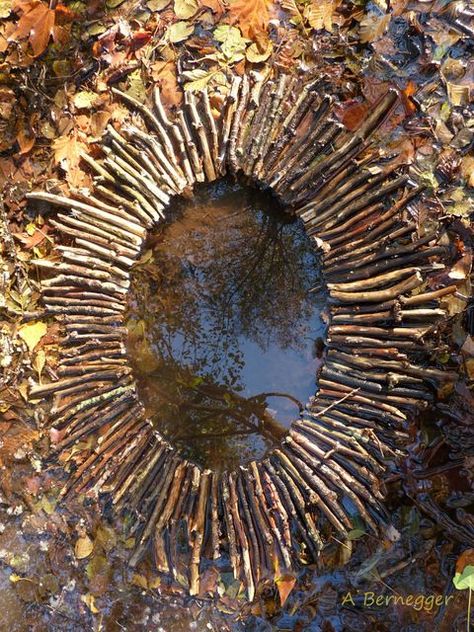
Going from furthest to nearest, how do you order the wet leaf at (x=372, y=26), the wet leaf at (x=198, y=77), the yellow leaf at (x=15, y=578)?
1. the yellow leaf at (x=15, y=578)
2. the wet leaf at (x=198, y=77)
3. the wet leaf at (x=372, y=26)

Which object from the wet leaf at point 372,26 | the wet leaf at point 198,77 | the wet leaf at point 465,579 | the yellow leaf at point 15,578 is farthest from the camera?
the yellow leaf at point 15,578

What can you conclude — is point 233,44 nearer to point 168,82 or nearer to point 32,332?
point 168,82

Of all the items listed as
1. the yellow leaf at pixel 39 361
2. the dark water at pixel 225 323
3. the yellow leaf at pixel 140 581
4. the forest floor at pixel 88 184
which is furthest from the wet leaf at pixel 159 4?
the yellow leaf at pixel 140 581

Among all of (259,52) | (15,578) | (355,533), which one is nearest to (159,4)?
(259,52)

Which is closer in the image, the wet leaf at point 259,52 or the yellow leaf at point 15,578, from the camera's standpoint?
the wet leaf at point 259,52

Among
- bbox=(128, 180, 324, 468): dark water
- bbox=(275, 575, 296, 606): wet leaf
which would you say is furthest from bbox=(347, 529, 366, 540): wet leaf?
bbox=(128, 180, 324, 468): dark water

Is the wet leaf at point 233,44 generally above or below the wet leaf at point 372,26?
above

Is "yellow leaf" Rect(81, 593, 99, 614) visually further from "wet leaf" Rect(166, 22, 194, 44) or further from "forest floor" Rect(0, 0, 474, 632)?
"wet leaf" Rect(166, 22, 194, 44)

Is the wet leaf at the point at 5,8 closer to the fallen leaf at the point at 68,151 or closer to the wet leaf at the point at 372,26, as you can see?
the fallen leaf at the point at 68,151

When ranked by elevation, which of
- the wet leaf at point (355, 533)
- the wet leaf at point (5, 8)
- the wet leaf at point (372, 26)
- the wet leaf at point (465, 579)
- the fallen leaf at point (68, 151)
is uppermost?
the wet leaf at point (5, 8)
